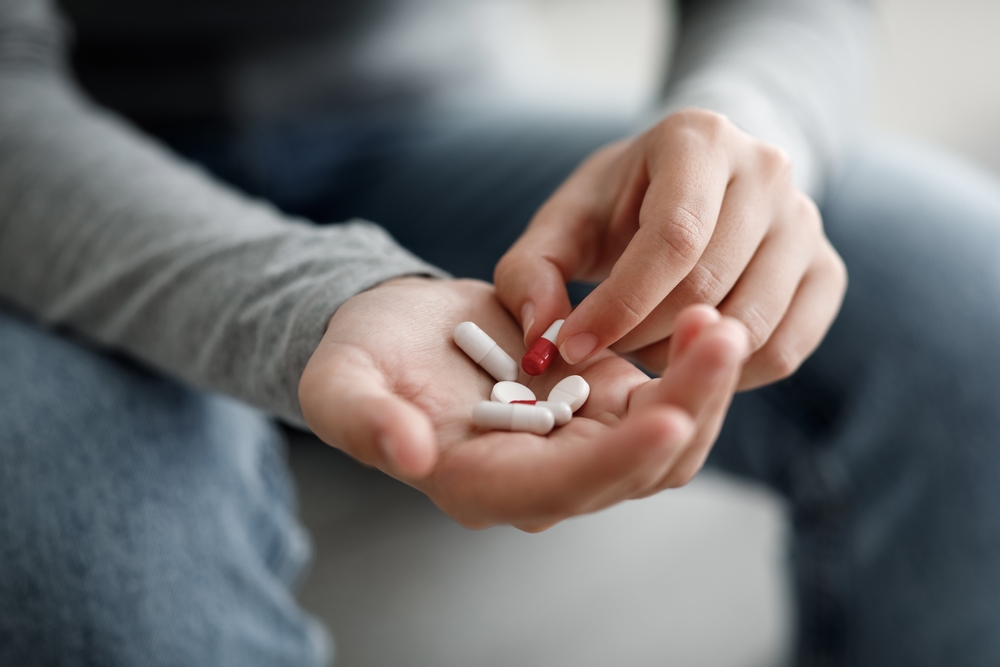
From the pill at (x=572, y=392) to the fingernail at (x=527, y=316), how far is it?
0.23ft

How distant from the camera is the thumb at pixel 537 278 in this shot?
761mm

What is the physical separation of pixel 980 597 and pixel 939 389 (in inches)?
11.2

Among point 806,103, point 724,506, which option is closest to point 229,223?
point 806,103

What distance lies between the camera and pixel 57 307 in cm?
100

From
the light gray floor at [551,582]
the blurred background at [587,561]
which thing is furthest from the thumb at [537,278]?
the light gray floor at [551,582]

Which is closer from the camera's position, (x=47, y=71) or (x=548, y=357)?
(x=548, y=357)

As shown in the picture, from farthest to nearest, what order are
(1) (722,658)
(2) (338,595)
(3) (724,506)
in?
(3) (724,506) → (2) (338,595) → (1) (722,658)

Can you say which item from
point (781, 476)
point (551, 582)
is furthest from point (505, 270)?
point (551, 582)

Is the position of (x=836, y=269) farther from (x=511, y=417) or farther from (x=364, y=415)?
(x=364, y=415)

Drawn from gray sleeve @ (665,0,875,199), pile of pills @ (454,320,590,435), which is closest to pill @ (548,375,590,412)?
pile of pills @ (454,320,590,435)

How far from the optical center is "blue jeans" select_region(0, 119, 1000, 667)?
822mm

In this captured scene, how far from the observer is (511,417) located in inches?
25.0

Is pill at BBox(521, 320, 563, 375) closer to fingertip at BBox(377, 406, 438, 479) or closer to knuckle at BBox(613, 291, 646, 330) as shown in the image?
knuckle at BBox(613, 291, 646, 330)

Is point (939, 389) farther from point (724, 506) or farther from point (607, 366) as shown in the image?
point (724, 506)
